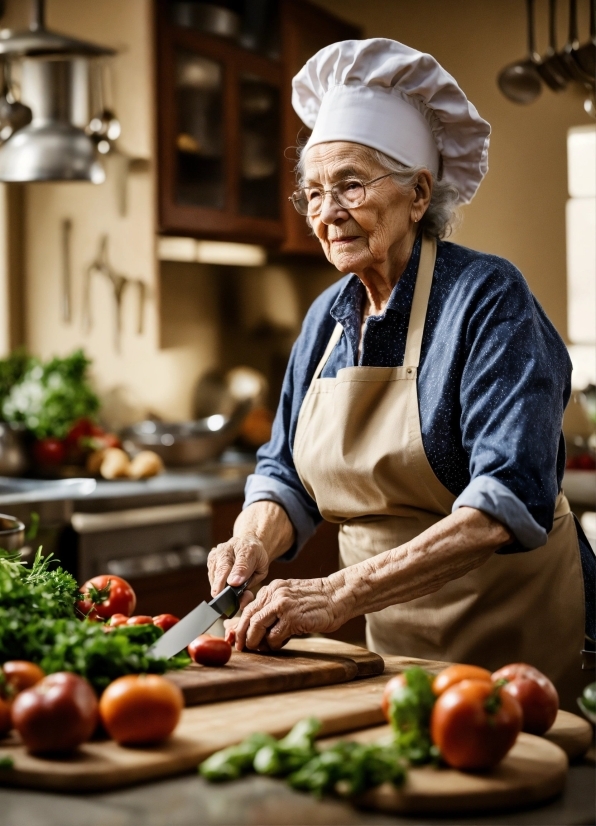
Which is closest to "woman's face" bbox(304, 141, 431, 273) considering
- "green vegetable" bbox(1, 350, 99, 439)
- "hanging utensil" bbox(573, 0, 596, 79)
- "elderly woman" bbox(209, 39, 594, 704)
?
"elderly woman" bbox(209, 39, 594, 704)

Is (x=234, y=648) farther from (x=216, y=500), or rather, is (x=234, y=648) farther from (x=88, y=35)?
(x=88, y=35)

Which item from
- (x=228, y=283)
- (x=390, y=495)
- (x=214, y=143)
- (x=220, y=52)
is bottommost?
(x=390, y=495)

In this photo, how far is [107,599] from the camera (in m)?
1.50

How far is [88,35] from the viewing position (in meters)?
3.70

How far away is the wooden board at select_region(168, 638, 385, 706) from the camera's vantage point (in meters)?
1.25

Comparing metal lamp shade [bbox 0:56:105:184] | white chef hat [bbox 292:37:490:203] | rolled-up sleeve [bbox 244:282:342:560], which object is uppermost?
metal lamp shade [bbox 0:56:105:184]

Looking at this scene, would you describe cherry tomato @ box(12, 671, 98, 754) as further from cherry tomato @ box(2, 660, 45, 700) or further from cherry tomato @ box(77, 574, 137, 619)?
cherry tomato @ box(77, 574, 137, 619)

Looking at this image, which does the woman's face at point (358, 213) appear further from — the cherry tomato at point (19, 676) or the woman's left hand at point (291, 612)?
the cherry tomato at point (19, 676)

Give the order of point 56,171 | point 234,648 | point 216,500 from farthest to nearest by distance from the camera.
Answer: point 216,500, point 56,171, point 234,648

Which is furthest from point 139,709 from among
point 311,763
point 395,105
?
point 395,105

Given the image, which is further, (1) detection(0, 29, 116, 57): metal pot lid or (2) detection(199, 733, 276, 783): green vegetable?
(1) detection(0, 29, 116, 57): metal pot lid

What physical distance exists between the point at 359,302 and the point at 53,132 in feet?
4.89

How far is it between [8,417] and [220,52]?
57.6 inches

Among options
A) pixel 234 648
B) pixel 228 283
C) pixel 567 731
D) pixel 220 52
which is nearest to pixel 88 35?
pixel 220 52
